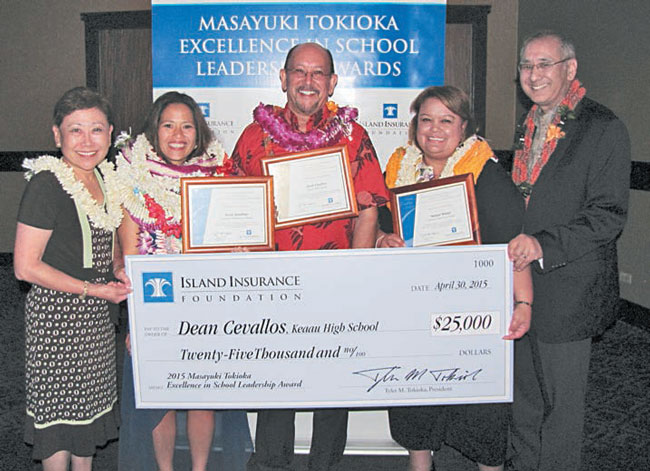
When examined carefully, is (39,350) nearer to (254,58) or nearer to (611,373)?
(254,58)

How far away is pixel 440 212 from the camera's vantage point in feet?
8.06

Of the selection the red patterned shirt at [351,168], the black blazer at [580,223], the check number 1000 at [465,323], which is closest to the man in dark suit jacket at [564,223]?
the black blazer at [580,223]

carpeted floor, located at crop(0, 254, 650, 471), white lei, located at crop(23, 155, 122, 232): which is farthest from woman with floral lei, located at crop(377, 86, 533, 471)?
white lei, located at crop(23, 155, 122, 232)

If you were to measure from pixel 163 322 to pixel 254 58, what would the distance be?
167cm

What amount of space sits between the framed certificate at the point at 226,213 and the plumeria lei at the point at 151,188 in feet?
0.34

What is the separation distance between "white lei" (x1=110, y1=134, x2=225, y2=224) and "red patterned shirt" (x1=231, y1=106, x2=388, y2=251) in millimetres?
308

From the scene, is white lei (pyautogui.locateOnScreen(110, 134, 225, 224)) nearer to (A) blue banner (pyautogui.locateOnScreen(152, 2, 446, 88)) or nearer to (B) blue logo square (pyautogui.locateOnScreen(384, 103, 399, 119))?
(A) blue banner (pyautogui.locateOnScreen(152, 2, 446, 88))

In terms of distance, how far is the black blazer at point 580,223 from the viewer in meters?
2.48

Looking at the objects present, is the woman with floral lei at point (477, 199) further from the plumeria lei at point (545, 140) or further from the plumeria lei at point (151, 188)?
the plumeria lei at point (151, 188)

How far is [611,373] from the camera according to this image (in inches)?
185

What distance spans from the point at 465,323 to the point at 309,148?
962 mm

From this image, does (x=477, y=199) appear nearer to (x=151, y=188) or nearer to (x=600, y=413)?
(x=151, y=188)

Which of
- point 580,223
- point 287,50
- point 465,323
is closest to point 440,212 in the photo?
point 465,323

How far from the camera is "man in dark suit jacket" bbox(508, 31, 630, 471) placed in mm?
2486
